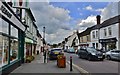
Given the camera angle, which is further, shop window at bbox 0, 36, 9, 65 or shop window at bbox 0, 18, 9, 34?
shop window at bbox 0, 36, 9, 65

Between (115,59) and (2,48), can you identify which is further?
(115,59)

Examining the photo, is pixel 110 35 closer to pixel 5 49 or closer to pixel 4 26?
pixel 5 49

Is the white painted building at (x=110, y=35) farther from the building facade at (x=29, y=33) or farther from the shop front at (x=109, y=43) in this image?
the building facade at (x=29, y=33)

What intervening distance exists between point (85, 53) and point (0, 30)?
17298mm

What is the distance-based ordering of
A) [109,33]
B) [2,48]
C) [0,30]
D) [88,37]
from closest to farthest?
[0,30] → [2,48] → [109,33] → [88,37]

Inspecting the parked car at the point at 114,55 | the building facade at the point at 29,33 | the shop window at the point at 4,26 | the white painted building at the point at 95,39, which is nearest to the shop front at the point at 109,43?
the white painted building at the point at 95,39

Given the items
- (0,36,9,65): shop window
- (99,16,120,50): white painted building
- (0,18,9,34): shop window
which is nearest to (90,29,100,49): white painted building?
(99,16,120,50): white painted building

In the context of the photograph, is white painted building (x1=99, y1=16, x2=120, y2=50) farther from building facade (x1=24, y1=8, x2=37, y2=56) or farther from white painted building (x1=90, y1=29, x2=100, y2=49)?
building facade (x1=24, y1=8, x2=37, y2=56)

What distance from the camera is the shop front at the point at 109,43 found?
1444 inches

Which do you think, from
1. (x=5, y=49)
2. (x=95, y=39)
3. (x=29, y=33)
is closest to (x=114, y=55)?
(x=29, y=33)

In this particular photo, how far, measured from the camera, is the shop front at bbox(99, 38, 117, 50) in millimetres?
36675

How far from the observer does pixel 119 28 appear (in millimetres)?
34781

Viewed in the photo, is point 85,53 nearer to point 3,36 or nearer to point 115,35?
point 115,35

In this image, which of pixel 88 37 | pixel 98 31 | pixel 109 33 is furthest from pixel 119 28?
pixel 88 37
